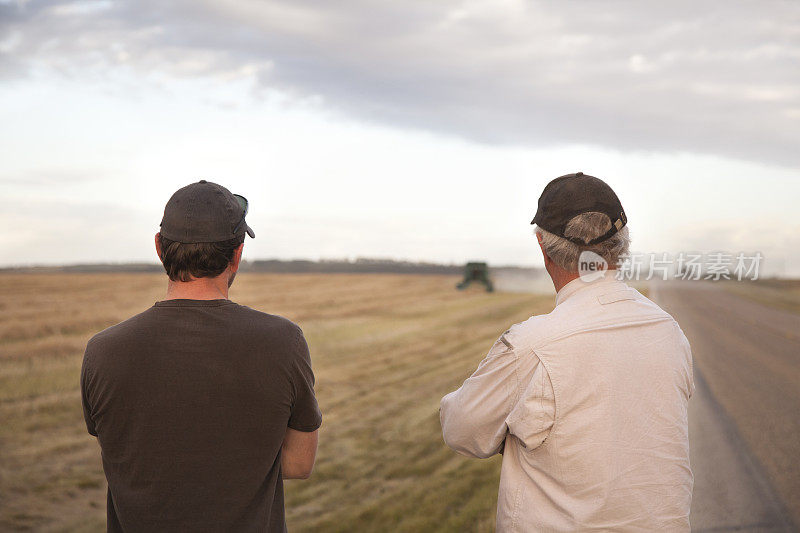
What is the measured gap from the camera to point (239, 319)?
72.0 inches

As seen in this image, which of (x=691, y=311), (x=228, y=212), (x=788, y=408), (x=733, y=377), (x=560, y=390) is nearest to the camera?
(x=560, y=390)

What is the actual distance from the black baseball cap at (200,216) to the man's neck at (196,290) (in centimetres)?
12

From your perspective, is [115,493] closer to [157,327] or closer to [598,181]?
[157,327]

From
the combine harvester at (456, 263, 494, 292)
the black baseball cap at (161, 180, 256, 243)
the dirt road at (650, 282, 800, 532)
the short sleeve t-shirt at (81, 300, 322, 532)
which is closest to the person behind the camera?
the short sleeve t-shirt at (81, 300, 322, 532)

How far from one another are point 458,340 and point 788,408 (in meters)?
9.19

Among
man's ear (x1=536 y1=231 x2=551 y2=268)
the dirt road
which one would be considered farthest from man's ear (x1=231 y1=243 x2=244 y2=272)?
the dirt road

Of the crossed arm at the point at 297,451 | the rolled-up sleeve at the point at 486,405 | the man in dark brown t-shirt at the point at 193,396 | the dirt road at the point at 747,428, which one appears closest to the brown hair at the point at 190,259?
the man in dark brown t-shirt at the point at 193,396

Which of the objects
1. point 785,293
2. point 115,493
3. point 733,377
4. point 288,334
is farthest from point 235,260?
point 785,293

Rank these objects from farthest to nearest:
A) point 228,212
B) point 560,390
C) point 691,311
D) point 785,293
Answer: point 691,311, point 785,293, point 228,212, point 560,390

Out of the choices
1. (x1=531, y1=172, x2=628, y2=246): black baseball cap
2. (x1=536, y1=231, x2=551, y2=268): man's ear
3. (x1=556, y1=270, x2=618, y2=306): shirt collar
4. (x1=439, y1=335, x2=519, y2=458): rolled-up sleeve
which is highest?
(x1=531, y1=172, x2=628, y2=246): black baseball cap

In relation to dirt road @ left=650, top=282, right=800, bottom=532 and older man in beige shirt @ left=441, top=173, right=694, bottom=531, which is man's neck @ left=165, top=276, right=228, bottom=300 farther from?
dirt road @ left=650, top=282, right=800, bottom=532

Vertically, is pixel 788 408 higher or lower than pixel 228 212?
lower

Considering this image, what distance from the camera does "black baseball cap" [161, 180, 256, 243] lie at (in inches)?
74.2

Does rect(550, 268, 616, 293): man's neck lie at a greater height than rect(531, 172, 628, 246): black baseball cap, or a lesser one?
lesser
